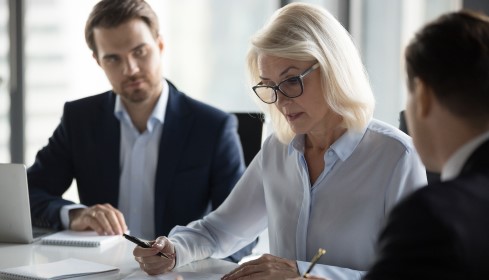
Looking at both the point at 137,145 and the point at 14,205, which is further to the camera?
the point at 137,145

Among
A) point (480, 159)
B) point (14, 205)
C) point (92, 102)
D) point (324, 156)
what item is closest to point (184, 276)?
point (324, 156)

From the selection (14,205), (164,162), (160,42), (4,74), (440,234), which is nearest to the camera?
(440,234)

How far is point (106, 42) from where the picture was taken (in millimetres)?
3434

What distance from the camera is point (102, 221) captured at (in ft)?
9.52

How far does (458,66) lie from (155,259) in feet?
4.21

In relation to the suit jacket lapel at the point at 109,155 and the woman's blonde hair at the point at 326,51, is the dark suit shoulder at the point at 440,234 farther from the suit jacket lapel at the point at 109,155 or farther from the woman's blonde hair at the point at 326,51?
the suit jacket lapel at the point at 109,155

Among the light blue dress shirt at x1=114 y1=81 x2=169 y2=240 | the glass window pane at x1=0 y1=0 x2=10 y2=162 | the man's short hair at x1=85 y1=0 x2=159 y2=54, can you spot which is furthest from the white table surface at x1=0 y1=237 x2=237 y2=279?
the glass window pane at x1=0 y1=0 x2=10 y2=162

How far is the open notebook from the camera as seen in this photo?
90.7 inches

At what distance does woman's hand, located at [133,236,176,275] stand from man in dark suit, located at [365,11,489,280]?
3.61 ft

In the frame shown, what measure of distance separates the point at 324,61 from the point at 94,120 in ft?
4.92

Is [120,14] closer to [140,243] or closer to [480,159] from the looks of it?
[140,243]

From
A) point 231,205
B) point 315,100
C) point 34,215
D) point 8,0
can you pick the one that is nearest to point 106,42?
point 34,215

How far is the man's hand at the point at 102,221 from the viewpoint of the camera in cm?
289

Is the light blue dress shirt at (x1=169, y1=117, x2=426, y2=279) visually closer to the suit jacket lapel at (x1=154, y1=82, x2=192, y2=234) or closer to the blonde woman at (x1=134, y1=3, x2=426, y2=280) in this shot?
the blonde woman at (x1=134, y1=3, x2=426, y2=280)
